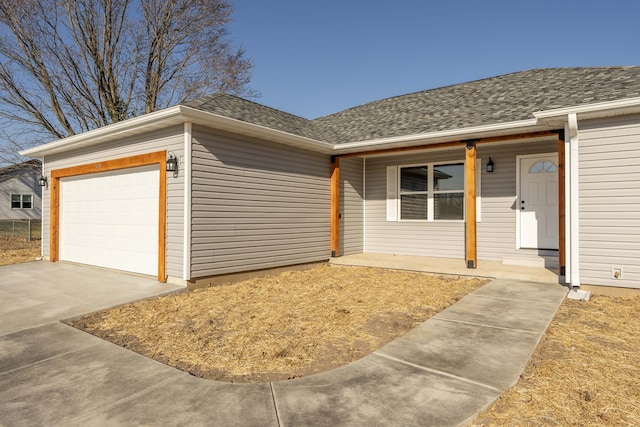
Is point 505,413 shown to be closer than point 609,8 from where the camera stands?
Yes

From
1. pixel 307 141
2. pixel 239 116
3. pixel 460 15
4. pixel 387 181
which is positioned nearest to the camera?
pixel 239 116

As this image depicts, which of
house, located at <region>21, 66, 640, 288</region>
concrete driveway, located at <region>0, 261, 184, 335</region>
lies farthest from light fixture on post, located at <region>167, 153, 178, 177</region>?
concrete driveway, located at <region>0, 261, 184, 335</region>

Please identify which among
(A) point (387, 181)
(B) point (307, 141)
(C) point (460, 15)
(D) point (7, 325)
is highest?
(C) point (460, 15)

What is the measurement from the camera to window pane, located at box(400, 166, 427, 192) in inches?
367

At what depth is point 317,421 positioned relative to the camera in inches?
86.9

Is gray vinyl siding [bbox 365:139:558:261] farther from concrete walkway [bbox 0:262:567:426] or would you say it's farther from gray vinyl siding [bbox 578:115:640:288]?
concrete walkway [bbox 0:262:567:426]

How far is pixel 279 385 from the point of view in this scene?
2.70 meters

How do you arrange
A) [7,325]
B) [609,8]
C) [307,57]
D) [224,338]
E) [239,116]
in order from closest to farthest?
1. [224,338]
2. [7,325]
3. [239,116]
4. [609,8]
5. [307,57]

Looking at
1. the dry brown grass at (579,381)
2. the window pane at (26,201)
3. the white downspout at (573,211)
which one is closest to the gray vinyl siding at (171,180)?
the dry brown grass at (579,381)

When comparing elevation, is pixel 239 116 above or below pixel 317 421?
above

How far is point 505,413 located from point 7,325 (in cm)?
537

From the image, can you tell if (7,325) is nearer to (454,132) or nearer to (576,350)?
(576,350)

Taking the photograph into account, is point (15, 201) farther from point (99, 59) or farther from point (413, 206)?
point (413, 206)

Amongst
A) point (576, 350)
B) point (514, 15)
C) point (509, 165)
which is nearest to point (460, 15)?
point (514, 15)
